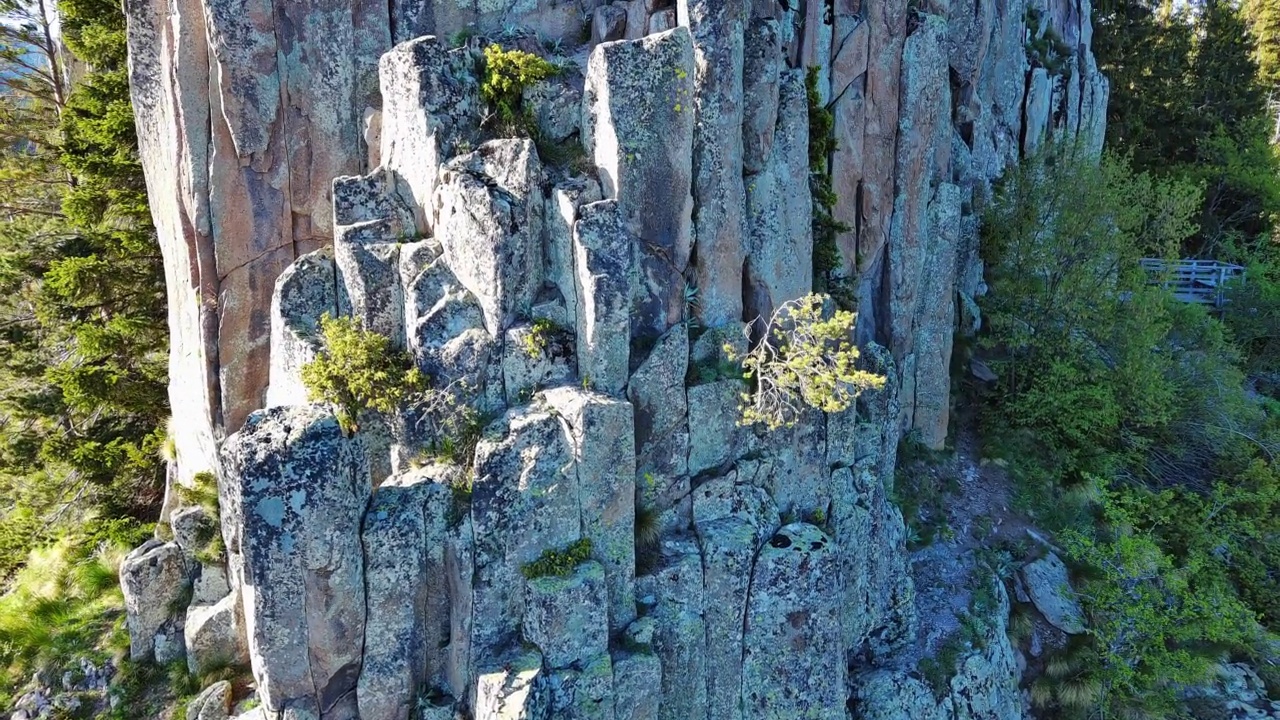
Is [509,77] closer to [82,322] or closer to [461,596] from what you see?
[461,596]

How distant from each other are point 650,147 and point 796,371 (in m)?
5.51

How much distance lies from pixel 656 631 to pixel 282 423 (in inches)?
322

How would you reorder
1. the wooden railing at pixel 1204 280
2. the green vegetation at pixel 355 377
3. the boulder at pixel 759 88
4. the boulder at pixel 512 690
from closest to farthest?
the boulder at pixel 512 690
the green vegetation at pixel 355 377
the boulder at pixel 759 88
the wooden railing at pixel 1204 280

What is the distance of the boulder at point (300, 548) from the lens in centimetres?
1123

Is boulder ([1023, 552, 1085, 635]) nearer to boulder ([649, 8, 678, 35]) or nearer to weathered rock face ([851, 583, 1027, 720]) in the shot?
weathered rock face ([851, 583, 1027, 720])

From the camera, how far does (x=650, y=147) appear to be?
1356 cm

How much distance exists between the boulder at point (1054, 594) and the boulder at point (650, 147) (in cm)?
1463

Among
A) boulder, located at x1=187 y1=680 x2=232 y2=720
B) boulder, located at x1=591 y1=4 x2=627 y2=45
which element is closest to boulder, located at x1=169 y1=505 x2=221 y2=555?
boulder, located at x1=187 y1=680 x2=232 y2=720

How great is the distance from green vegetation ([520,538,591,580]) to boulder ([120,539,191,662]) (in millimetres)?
8771

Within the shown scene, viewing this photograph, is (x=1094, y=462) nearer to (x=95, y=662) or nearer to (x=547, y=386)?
(x=547, y=386)

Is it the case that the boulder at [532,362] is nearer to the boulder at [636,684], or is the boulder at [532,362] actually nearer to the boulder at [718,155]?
the boulder at [718,155]

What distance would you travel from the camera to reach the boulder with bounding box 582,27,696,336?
13250 mm

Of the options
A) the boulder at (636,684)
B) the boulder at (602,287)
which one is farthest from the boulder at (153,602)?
the boulder at (602,287)

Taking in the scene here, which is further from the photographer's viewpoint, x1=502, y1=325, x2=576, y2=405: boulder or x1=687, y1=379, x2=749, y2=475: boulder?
x1=687, y1=379, x2=749, y2=475: boulder
